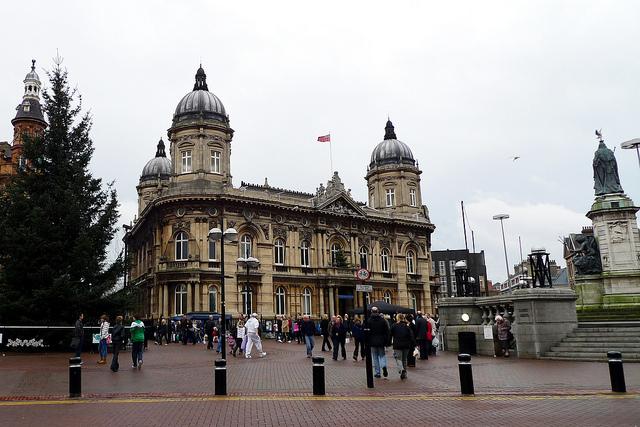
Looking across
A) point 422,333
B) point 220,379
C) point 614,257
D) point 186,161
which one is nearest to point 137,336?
point 220,379

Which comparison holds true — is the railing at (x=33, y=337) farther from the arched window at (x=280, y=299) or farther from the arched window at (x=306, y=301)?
the arched window at (x=306, y=301)

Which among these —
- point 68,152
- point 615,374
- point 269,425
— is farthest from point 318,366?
point 68,152

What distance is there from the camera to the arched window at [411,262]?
199ft

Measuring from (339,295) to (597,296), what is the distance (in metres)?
25.5

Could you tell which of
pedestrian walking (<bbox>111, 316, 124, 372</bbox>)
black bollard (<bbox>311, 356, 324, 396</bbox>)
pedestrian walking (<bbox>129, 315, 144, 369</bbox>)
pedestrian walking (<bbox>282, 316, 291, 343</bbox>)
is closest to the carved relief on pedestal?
pedestrian walking (<bbox>282, 316, 291, 343</bbox>)

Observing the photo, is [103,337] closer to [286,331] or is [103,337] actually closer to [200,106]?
Answer: [286,331]

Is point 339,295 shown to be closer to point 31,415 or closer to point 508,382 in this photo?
point 508,382

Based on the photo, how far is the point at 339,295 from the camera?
52500mm

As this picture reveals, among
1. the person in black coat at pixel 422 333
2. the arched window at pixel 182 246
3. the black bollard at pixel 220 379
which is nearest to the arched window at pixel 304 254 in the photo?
the arched window at pixel 182 246

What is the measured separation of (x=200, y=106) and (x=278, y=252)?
46.5 ft

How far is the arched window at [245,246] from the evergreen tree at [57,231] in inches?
726

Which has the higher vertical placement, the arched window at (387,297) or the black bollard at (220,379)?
the arched window at (387,297)

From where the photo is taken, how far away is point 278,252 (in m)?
50.4

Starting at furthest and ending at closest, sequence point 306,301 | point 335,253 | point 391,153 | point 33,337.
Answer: point 391,153, point 335,253, point 306,301, point 33,337
